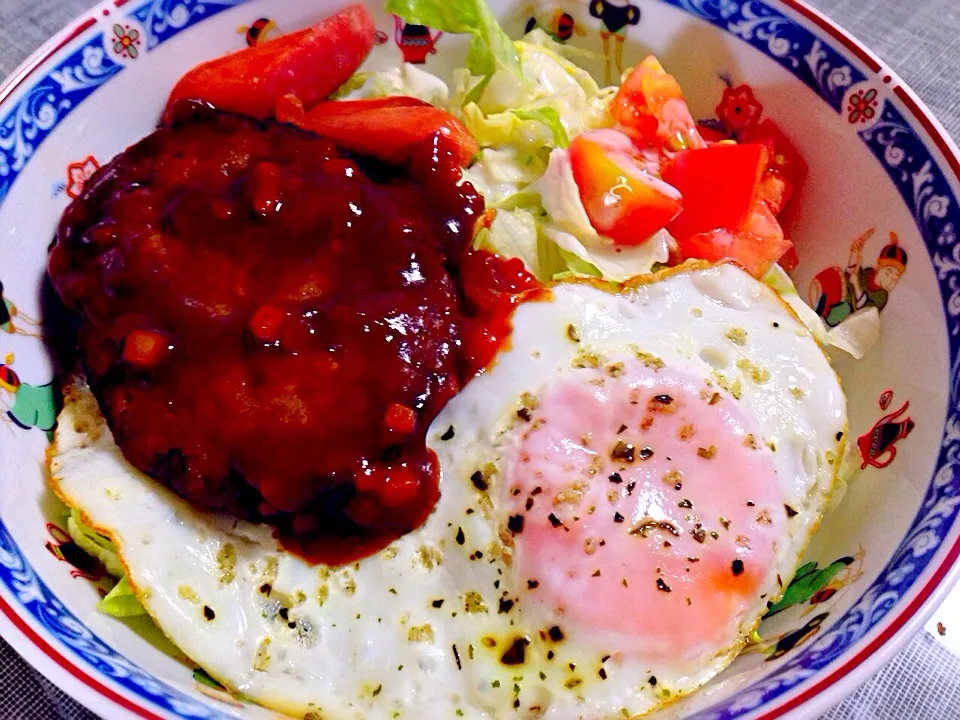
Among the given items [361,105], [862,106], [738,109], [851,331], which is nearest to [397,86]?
[361,105]

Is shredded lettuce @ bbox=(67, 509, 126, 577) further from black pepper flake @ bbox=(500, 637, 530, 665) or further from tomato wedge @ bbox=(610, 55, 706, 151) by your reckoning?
tomato wedge @ bbox=(610, 55, 706, 151)

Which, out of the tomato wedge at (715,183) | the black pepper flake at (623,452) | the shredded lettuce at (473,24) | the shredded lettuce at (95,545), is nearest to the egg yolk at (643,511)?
the black pepper flake at (623,452)

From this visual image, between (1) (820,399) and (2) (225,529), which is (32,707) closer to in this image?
(2) (225,529)

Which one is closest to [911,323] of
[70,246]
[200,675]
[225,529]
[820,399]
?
[820,399]

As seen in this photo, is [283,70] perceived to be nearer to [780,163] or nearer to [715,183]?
[715,183]

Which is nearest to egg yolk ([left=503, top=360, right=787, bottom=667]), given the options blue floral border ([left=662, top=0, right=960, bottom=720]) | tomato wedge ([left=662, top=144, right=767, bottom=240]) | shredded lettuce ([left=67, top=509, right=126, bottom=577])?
blue floral border ([left=662, top=0, right=960, bottom=720])
